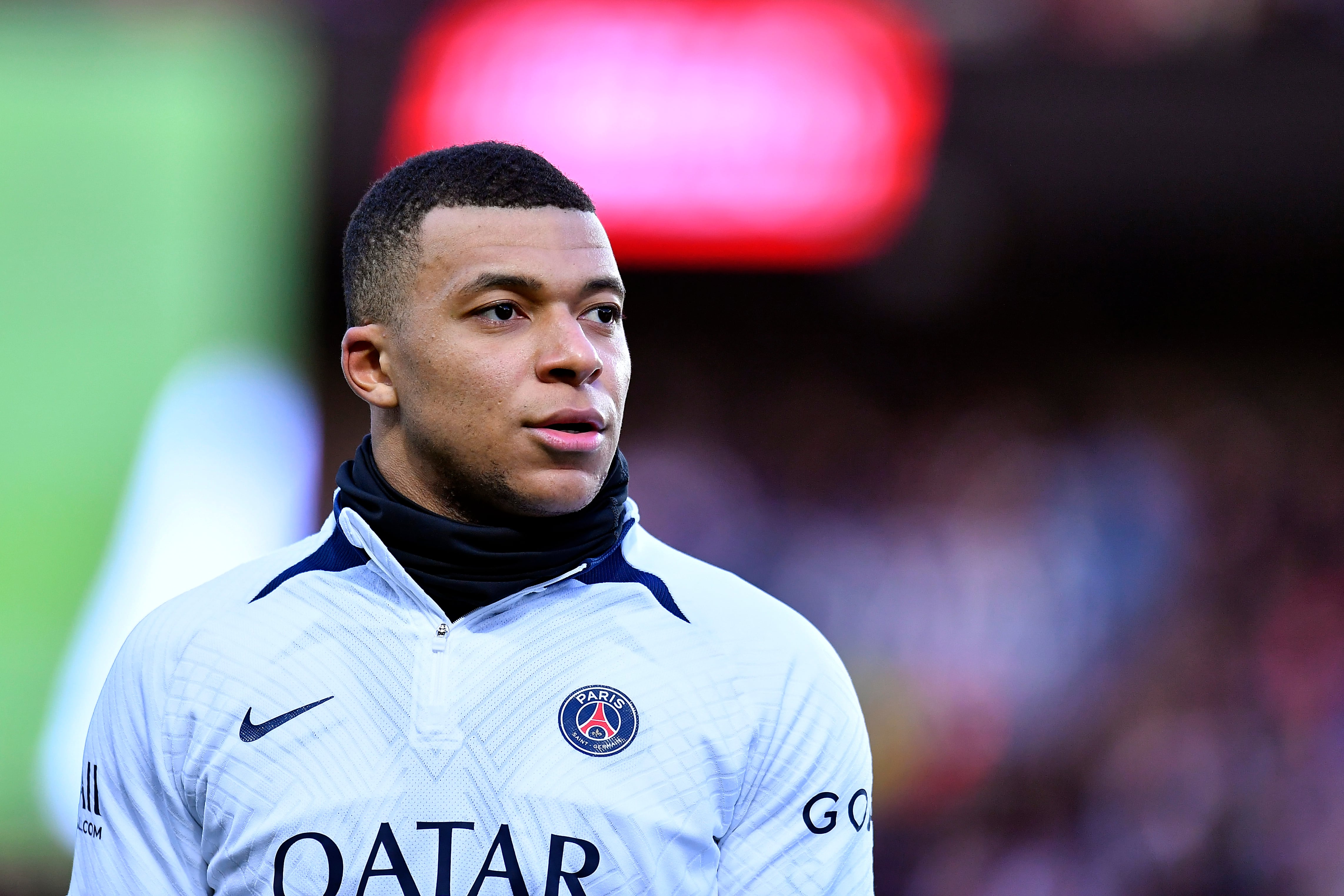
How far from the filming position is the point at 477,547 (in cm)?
198

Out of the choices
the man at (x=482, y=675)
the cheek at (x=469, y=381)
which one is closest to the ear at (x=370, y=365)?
the man at (x=482, y=675)

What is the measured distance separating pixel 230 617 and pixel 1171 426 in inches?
292

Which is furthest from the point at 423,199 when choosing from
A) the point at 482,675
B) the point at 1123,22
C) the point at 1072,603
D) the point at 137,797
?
the point at 1072,603

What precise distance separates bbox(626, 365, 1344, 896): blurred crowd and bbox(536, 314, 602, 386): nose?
20.4ft

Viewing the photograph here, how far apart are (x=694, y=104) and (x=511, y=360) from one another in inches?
234

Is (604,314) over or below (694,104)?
below

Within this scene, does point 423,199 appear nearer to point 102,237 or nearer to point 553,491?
point 553,491

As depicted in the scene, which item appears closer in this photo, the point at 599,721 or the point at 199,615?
the point at 599,721

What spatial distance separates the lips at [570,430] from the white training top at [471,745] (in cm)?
20

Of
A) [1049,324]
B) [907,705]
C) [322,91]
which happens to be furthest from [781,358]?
[322,91]

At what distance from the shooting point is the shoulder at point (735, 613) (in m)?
2.03

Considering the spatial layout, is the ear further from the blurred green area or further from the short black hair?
the blurred green area

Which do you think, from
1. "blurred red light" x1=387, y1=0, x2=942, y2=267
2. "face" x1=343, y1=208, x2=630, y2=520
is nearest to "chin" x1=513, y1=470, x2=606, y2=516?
"face" x1=343, y1=208, x2=630, y2=520

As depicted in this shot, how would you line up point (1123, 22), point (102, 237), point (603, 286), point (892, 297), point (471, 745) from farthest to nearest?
point (892, 297) < point (102, 237) < point (1123, 22) < point (603, 286) < point (471, 745)
